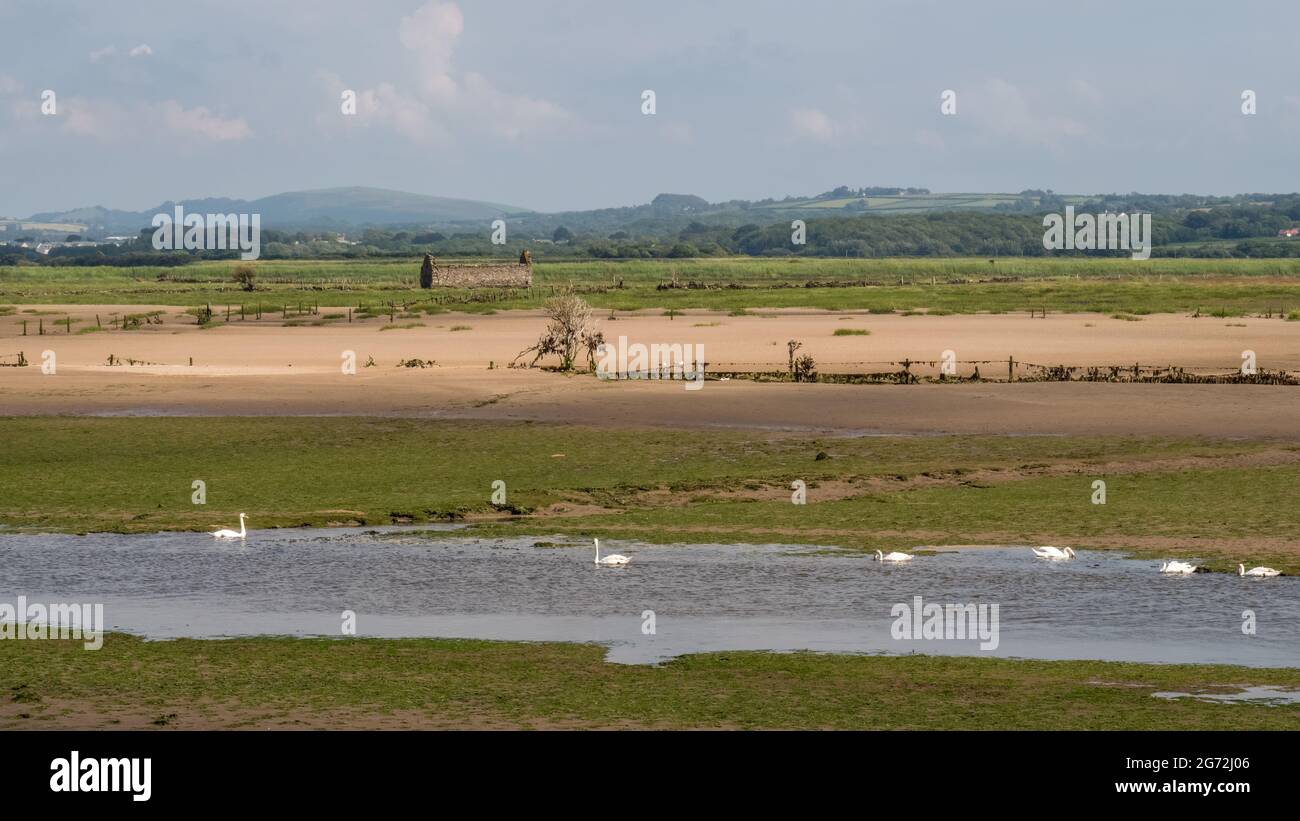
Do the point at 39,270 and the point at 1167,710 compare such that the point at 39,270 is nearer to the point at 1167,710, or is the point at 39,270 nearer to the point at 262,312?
the point at 262,312

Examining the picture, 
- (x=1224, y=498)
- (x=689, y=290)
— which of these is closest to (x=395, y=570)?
(x=1224, y=498)

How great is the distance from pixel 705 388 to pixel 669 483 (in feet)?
51.0

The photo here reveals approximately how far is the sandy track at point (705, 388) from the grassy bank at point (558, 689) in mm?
20747

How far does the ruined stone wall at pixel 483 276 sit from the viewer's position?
4567 inches

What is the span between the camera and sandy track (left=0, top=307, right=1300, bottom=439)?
3862 centimetres

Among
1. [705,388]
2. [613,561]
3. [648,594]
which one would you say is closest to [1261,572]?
[648,594]

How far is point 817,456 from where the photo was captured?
106 feet

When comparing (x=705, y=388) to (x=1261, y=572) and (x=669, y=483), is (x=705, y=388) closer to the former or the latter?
(x=669, y=483)

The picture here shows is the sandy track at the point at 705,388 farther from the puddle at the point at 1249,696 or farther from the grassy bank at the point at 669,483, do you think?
the puddle at the point at 1249,696

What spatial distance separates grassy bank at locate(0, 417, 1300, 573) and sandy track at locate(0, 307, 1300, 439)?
2.96m

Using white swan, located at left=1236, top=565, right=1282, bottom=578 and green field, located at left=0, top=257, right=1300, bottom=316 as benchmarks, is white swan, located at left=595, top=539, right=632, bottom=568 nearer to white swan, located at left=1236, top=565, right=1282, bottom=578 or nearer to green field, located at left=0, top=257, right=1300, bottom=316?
white swan, located at left=1236, top=565, right=1282, bottom=578

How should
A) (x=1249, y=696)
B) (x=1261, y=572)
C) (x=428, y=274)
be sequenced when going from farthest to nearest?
(x=428, y=274)
(x=1261, y=572)
(x=1249, y=696)

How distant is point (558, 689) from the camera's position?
49.9ft
